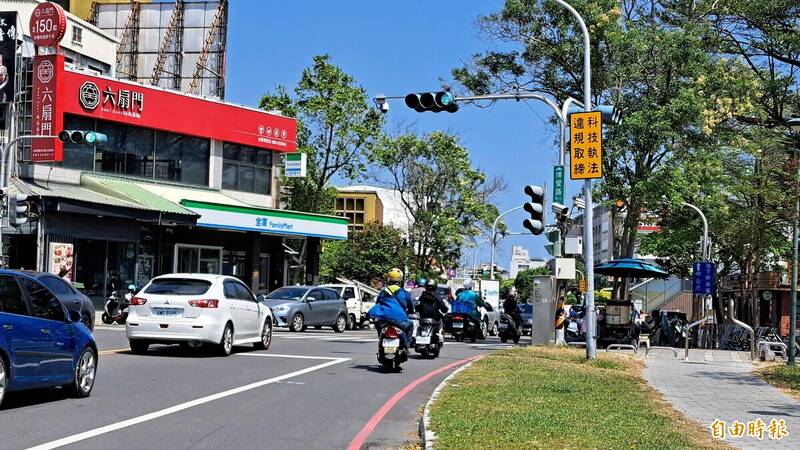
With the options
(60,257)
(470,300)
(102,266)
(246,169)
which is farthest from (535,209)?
(246,169)

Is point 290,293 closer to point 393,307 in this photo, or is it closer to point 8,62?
point 8,62

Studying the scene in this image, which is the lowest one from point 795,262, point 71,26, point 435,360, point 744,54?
point 435,360

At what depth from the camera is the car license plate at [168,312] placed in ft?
56.7

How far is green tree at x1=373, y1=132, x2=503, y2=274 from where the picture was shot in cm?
5575

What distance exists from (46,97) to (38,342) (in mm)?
21270

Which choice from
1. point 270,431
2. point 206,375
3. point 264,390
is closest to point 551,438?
point 270,431

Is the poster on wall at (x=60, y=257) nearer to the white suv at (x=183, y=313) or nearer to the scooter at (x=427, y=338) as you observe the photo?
the white suv at (x=183, y=313)

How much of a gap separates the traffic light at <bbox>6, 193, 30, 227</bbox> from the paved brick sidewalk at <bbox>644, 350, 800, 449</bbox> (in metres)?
16.1

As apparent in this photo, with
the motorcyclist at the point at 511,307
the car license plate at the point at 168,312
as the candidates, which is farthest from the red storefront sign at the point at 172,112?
the car license plate at the point at 168,312

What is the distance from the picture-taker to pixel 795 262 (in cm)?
2008

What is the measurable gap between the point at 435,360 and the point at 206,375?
6.50m

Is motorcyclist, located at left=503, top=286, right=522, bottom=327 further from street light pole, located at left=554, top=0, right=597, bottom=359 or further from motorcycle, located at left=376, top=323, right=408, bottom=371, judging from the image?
motorcycle, located at left=376, top=323, right=408, bottom=371

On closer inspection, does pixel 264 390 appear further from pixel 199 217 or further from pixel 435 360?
pixel 199 217

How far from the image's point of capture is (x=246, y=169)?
125 ft
